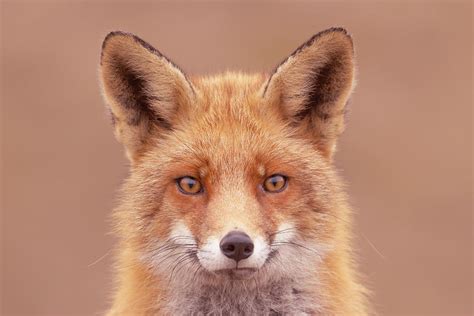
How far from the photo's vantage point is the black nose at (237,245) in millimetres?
6402

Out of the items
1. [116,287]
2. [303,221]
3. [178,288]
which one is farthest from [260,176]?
[116,287]

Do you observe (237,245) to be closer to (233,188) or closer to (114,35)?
(233,188)

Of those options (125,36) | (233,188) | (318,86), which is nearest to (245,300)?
(233,188)

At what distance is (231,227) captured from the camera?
6.50m

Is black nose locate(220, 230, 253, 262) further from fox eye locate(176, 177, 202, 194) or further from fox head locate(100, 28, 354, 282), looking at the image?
fox eye locate(176, 177, 202, 194)

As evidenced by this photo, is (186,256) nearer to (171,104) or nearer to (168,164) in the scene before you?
(168,164)

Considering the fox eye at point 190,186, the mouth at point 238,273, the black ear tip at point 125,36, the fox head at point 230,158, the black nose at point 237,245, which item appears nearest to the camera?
the black nose at point 237,245

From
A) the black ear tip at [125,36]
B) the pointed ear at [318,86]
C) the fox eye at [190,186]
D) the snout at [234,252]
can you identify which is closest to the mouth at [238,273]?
the snout at [234,252]

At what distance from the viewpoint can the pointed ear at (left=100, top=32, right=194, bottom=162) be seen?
730 centimetres

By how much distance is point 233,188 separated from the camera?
679 cm

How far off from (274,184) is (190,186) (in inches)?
21.5

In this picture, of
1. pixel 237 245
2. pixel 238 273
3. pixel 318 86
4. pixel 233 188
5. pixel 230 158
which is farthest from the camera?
pixel 318 86

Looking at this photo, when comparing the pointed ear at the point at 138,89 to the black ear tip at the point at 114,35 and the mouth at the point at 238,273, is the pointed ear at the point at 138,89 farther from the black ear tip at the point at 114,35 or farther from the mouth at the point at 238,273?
the mouth at the point at 238,273

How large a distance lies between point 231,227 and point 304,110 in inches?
53.5
